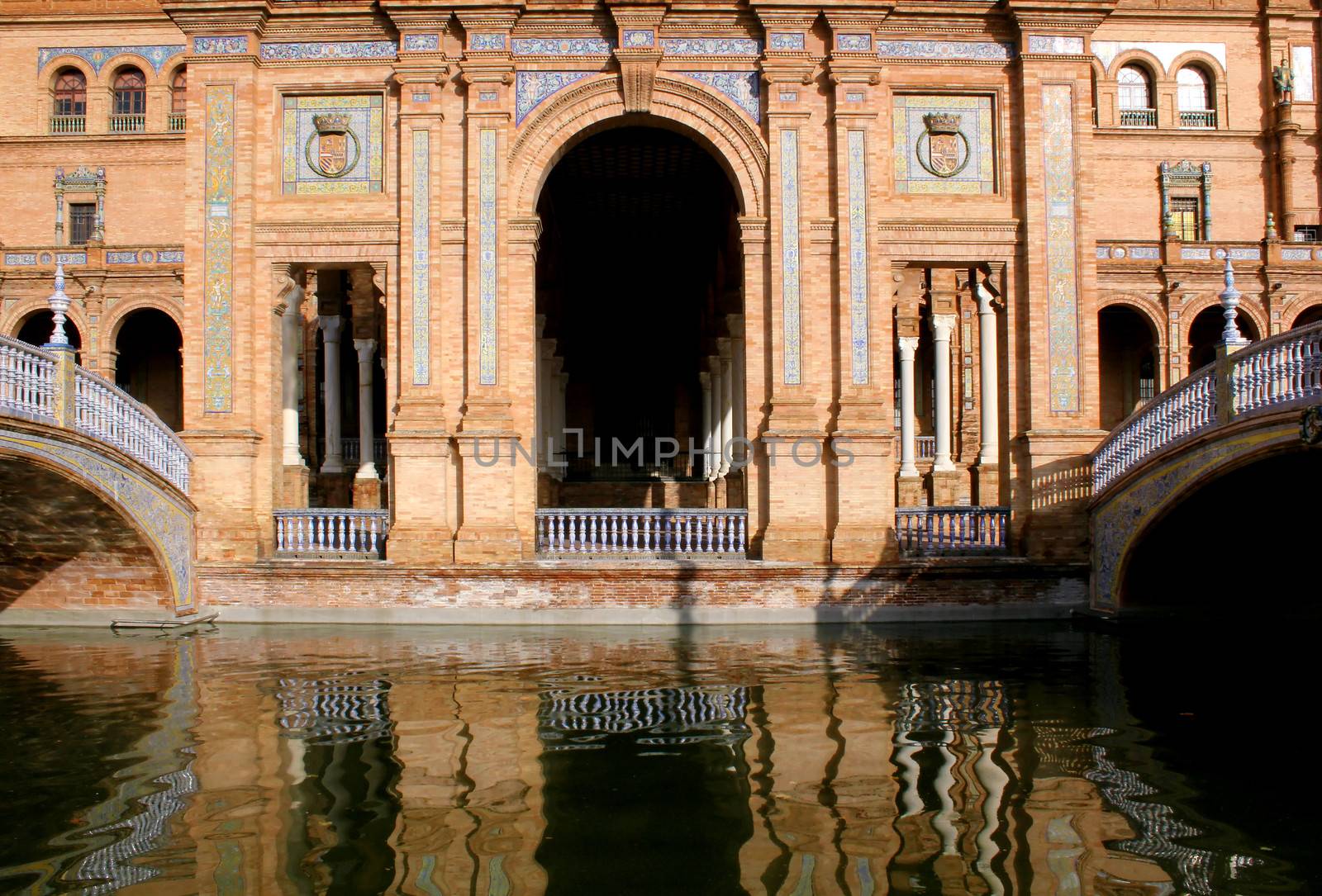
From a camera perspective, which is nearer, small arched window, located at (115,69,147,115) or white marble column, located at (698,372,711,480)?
white marble column, located at (698,372,711,480)

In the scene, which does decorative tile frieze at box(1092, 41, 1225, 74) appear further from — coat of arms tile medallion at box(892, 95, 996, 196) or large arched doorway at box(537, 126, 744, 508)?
coat of arms tile medallion at box(892, 95, 996, 196)

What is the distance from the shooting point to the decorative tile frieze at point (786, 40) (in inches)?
570

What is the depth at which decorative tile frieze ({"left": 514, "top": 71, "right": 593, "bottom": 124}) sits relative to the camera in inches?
576

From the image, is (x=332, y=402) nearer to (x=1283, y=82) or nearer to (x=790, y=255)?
(x=790, y=255)

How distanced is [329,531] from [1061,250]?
10554 mm

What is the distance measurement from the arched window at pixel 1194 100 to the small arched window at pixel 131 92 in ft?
93.8

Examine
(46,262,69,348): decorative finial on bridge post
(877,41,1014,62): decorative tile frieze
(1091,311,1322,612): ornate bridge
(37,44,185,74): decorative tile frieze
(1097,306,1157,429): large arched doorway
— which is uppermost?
(37,44,185,74): decorative tile frieze

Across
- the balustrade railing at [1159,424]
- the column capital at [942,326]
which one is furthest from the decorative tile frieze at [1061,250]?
the column capital at [942,326]

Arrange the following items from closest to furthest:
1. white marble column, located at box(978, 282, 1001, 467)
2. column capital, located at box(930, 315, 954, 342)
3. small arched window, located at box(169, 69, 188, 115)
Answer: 1. white marble column, located at box(978, 282, 1001, 467)
2. column capital, located at box(930, 315, 954, 342)
3. small arched window, located at box(169, 69, 188, 115)

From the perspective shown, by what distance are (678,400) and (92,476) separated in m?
20.8

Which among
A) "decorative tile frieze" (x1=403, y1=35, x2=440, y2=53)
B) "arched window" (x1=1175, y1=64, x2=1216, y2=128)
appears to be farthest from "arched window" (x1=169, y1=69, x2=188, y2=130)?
"arched window" (x1=1175, y1=64, x2=1216, y2=128)

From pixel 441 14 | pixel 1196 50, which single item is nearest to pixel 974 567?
pixel 441 14

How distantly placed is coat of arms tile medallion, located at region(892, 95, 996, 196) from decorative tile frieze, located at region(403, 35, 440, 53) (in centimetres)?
630

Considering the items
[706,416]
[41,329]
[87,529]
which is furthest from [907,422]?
[41,329]
